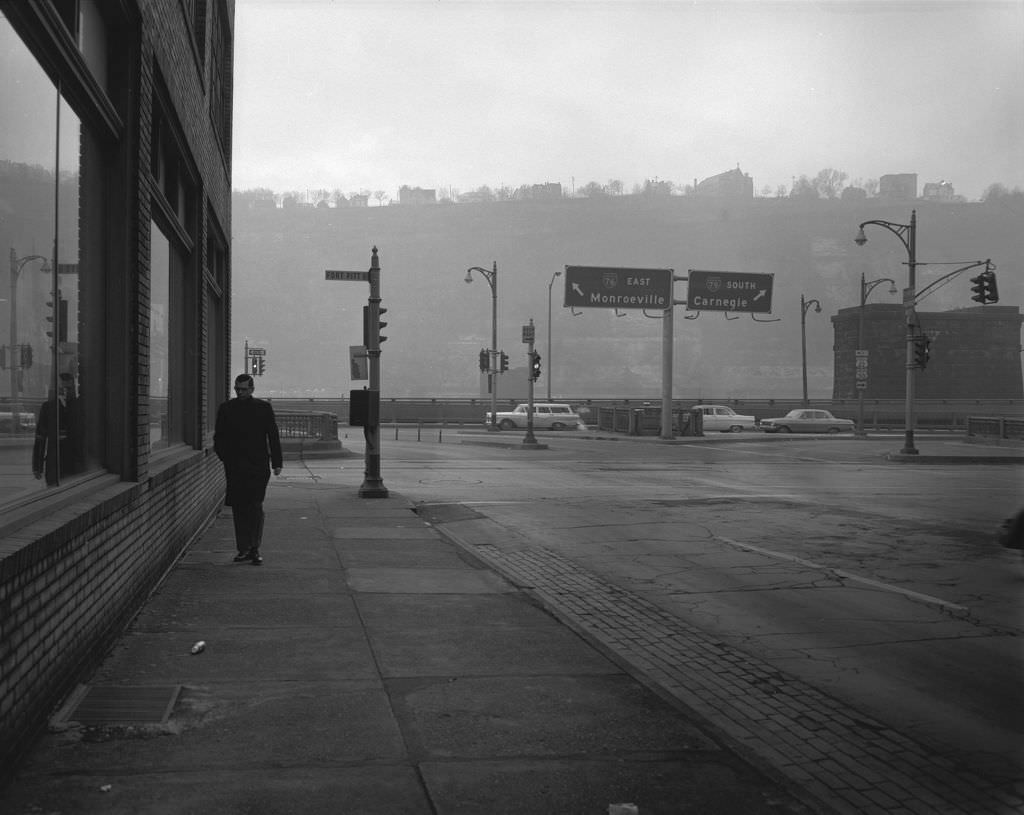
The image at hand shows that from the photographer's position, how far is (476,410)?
210 feet

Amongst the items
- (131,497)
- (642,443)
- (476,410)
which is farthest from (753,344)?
(131,497)

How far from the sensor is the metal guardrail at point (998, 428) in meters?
41.5

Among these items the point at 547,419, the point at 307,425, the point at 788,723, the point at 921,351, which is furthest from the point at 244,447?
the point at 547,419

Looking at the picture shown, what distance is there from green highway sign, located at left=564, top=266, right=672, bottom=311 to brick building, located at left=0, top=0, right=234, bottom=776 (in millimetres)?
31792

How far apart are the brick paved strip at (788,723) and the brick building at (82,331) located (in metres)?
3.13

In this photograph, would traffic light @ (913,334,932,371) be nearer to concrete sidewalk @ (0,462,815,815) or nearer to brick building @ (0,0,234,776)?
brick building @ (0,0,234,776)

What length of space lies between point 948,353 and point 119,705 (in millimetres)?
75780

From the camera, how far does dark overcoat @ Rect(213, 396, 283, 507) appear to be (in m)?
9.70

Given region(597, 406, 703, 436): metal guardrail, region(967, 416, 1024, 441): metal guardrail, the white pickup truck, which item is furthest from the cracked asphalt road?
the white pickup truck

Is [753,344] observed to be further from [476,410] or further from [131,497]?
[131,497]

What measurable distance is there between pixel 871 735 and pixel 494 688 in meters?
1.95

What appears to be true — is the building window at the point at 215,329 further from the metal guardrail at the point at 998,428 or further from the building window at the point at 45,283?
the metal guardrail at the point at 998,428

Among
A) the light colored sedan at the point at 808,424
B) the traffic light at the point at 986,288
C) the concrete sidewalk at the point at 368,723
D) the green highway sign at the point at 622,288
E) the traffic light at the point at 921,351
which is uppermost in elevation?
the green highway sign at the point at 622,288

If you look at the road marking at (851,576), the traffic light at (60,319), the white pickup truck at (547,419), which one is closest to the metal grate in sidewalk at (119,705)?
the traffic light at (60,319)
